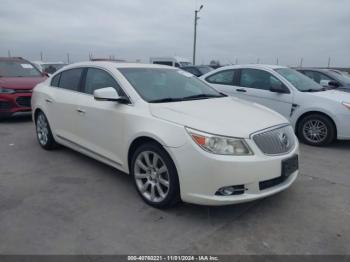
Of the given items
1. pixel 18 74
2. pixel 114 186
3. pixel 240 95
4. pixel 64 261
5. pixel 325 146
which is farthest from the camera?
pixel 18 74

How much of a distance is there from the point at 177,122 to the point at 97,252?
1.40m

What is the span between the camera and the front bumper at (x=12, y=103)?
25.6 feet

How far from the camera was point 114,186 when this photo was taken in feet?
13.6

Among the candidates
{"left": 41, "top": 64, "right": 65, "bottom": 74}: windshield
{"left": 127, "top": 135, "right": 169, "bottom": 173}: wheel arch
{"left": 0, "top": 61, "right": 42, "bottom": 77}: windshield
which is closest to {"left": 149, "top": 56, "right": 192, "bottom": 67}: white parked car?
{"left": 41, "top": 64, "right": 65, "bottom": 74}: windshield

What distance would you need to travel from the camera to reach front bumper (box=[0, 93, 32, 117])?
7.80 m

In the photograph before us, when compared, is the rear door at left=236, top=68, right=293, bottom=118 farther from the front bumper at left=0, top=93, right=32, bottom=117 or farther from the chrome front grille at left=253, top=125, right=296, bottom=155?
the front bumper at left=0, top=93, right=32, bottom=117

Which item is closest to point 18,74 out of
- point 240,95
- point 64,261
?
point 240,95

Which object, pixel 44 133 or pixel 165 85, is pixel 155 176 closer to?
pixel 165 85

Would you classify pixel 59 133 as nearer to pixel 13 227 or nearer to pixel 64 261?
pixel 13 227

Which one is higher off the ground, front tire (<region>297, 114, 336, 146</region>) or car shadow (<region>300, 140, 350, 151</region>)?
front tire (<region>297, 114, 336, 146</region>)

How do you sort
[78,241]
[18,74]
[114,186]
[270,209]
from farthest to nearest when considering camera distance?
[18,74]
[114,186]
[270,209]
[78,241]

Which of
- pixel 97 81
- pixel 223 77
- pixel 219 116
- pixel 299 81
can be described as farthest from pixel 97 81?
pixel 299 81

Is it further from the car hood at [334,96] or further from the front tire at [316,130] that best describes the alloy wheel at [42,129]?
the car hood at [334,96]

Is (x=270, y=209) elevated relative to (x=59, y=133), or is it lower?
lower
